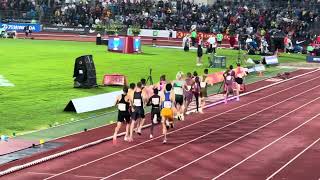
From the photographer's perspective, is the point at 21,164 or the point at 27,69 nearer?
the point at 21,164

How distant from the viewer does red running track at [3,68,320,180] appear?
16453 millimetres

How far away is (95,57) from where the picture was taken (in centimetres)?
4650

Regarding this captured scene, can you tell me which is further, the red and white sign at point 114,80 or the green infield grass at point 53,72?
the red and white sign at point 114,80

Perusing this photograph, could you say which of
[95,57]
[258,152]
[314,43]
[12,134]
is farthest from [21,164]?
[314,43]

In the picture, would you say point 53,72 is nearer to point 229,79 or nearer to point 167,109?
point 229,79

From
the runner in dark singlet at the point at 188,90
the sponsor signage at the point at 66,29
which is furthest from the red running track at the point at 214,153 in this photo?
the sponsor signage at the point at 66,29

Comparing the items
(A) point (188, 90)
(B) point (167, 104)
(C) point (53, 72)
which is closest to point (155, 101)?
(B) point (167, 104)

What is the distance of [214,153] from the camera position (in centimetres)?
1908

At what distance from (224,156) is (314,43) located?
44.4 m

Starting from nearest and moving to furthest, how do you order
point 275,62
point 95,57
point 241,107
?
point 241,107, point 95,57, point 275,62

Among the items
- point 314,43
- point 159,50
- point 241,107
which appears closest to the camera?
point 241,107

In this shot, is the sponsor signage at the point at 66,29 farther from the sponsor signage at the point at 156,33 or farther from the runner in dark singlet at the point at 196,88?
the runner in dark singlet at the point at 196,88

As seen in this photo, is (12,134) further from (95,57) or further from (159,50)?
(159,50)

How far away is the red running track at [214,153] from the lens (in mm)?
16453
